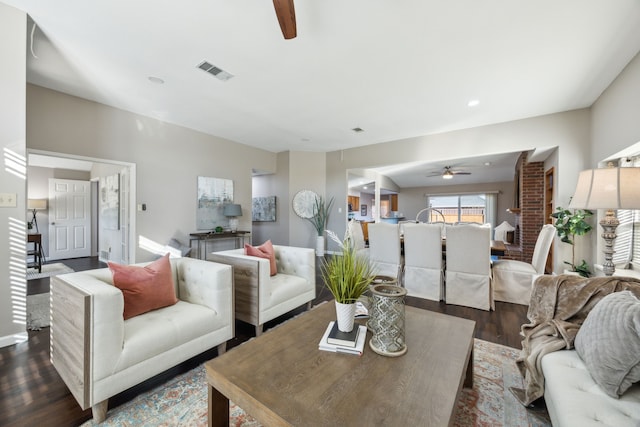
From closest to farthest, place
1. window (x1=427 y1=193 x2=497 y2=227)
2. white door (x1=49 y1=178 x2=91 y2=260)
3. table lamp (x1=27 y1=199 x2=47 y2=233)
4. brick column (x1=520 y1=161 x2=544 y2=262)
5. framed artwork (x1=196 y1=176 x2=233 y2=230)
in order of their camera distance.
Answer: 1. framed artwork (x1=196 y1=176 x2=233 y2=230)
2. brick column (x1=520 y1=161 x2=544 y2=262)
3. table lamp (x1=27 y1=199 x2=47 y2=233)
4. white door (x1=49 y1=178 x2=91 y2=260)
5. window (x1=427 y1=193 x2=497 y2=227)

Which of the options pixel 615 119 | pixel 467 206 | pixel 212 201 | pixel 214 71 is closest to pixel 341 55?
pixel 214 71

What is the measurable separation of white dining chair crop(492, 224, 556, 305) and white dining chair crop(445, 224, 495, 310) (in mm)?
401

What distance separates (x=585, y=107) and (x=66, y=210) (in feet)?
33.6

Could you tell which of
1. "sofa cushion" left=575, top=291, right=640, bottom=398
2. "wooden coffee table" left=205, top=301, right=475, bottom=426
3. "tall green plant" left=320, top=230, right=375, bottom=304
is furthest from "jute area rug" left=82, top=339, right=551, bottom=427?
"tall green plant" left=320, top=230, right=375, bottom=304

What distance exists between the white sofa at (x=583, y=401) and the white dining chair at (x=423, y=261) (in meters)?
2.04

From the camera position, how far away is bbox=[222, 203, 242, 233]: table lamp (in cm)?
529

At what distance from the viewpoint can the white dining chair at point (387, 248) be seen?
12.1 ft

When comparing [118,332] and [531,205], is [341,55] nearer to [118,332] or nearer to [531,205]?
[118,332]

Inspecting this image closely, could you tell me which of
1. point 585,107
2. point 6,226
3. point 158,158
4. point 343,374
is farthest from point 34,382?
point 585,107

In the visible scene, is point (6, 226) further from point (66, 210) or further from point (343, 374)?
point (66, 210)

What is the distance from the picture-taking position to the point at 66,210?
624 cm

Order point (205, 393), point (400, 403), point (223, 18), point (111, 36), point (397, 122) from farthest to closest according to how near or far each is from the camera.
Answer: point (397, 122), point (111, 36), point (223, 18), point (205, 393), point (400, 403)

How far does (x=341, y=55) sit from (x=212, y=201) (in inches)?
151

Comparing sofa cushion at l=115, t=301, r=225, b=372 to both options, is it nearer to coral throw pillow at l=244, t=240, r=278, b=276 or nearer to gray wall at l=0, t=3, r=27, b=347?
coral throw pillow at l=244, t=240, r=278, b=276
